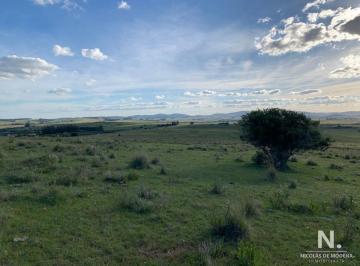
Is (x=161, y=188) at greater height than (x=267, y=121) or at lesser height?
lesser

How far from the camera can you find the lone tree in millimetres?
26045

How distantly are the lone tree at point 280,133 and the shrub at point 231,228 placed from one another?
1828cm

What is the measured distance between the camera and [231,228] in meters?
8.52

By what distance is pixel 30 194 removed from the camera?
11984 millimetres

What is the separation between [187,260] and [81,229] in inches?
138

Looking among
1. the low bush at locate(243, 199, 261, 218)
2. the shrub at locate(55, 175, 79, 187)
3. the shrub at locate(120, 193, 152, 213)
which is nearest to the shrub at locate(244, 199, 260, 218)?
the low bush at locate(243, 199, 261, 218)

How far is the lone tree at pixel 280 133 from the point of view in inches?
1025

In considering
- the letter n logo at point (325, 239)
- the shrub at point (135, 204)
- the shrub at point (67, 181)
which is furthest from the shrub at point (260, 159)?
the letter n logo at point (325, 239)

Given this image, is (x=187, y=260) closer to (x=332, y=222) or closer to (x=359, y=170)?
(x=332, y=222)

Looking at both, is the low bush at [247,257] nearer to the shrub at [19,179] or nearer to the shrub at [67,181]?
the shrub at [67,181]

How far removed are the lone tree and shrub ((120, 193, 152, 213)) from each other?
57.3 feet

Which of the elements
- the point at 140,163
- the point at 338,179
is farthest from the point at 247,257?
the point at 338,179

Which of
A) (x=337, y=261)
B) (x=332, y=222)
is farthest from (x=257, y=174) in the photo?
(x=337, y=261)

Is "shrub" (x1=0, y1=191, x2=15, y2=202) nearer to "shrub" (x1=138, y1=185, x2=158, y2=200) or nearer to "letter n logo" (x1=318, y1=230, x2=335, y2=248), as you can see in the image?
"shrub" (x1=138, y1=185, x2=158, y2=200)
